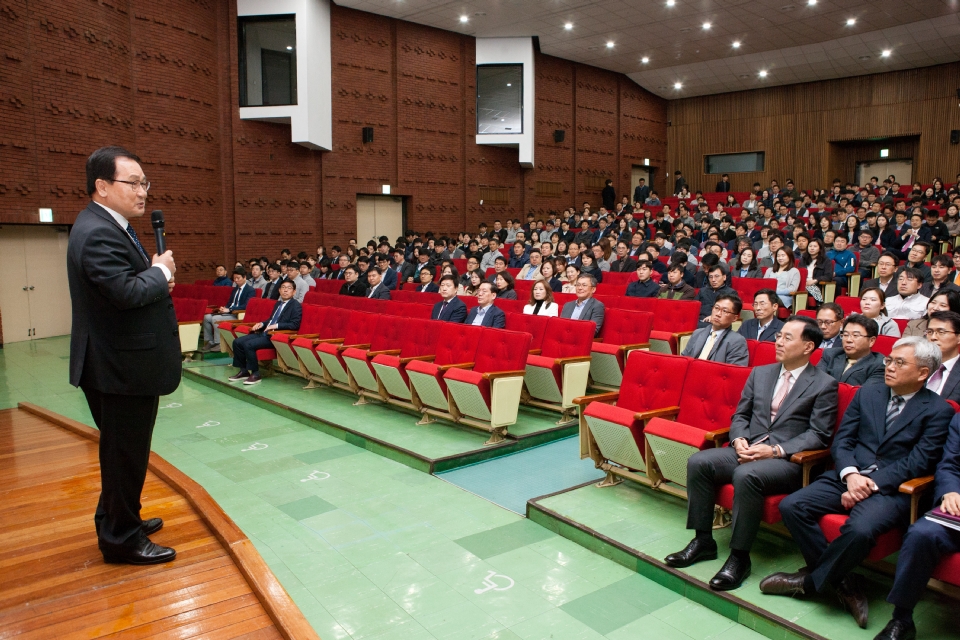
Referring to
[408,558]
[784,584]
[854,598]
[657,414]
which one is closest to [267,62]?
[657,414]

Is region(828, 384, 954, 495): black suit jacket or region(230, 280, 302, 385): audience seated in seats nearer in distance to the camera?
region(828, 384, 954, 495): black suit jacket

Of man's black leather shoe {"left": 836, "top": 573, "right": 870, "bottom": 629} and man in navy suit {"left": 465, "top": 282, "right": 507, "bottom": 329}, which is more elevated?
man in navy suit {"left": 465, "top": 282, "right": 507, "bottom": 329}

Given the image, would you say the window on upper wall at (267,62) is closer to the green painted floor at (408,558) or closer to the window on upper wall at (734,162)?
the green painted floor at (408,558)

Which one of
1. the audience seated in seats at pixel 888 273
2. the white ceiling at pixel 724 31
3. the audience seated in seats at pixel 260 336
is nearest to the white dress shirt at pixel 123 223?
the audience seated in seats at pixel 260 336

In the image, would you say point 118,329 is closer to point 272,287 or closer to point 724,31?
point 272,287

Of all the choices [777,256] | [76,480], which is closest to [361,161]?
[777,256]

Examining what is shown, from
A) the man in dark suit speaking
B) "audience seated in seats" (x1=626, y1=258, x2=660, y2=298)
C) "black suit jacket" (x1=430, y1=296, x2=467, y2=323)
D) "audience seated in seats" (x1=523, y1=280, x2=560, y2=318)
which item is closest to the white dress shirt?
the man in dark suit speaking

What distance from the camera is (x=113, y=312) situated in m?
1.77

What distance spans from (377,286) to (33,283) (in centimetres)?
502

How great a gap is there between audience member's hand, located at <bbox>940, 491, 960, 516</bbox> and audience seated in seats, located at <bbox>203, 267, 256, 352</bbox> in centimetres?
644

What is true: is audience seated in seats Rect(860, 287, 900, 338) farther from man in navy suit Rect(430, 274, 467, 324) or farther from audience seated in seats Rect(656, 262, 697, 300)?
man in navy suit Rect(430, 274, 467, 324)

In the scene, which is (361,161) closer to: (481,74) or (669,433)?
(481,74)

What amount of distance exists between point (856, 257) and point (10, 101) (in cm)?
927

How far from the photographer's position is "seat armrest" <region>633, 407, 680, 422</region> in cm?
290
